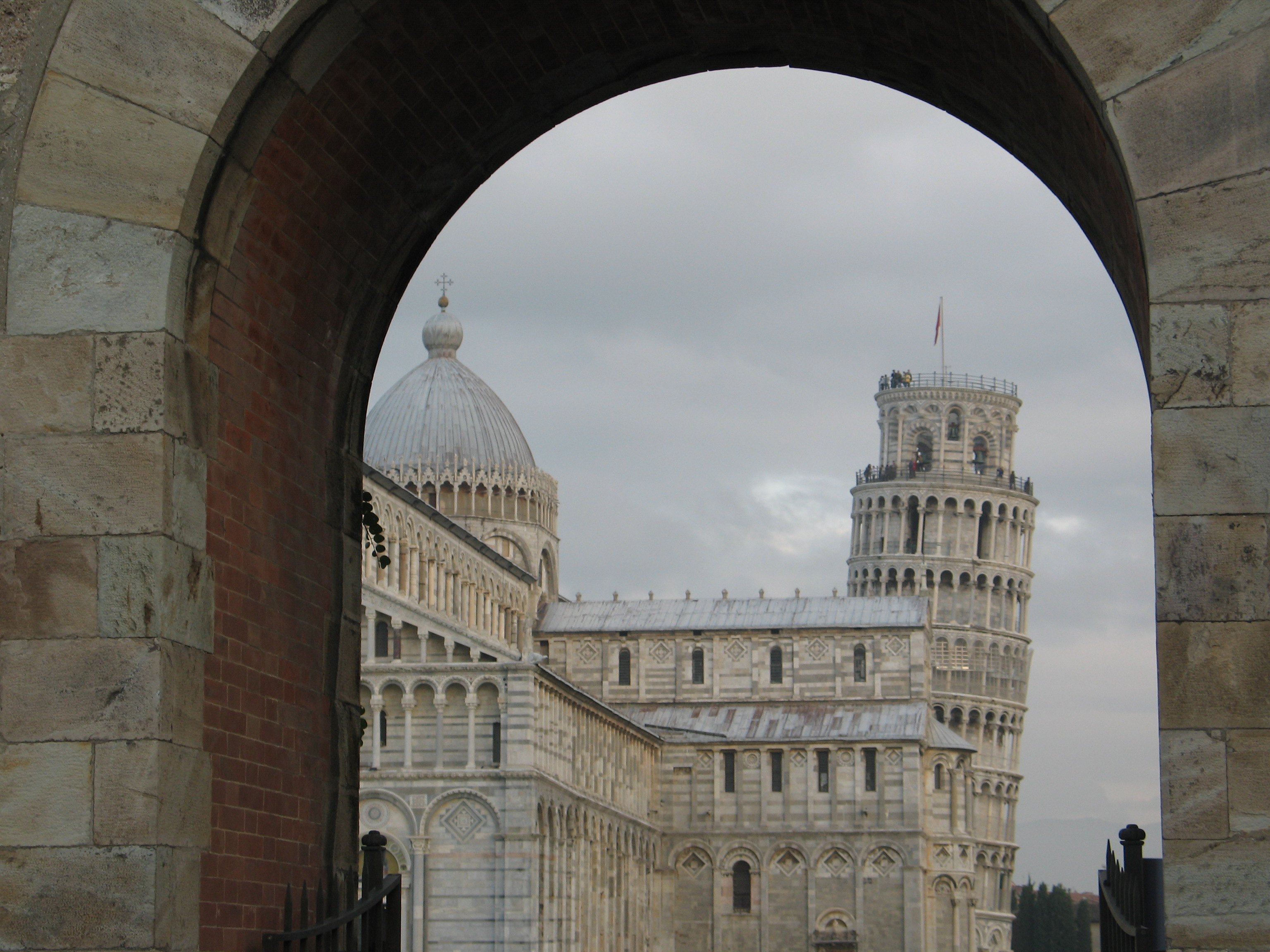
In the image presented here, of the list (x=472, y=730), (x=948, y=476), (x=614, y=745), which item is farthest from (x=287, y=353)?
(x=948, y=476)

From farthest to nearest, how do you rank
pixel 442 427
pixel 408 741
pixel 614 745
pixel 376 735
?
pixel 442 427
pixel 614 745
pixel 376 735
pixel 408 741

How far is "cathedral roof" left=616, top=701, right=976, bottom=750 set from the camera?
267 feet

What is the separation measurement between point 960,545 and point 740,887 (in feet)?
119

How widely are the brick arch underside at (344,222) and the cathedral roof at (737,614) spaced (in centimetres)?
7568

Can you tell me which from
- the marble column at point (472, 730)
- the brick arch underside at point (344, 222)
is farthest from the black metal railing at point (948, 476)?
the brick arch underside at point (344, 222)

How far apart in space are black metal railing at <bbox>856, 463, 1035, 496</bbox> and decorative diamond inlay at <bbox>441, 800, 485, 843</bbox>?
5685 cm

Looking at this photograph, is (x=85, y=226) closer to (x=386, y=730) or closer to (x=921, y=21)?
(x=921, y=21)

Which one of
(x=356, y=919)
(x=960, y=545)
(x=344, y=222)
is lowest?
(x=356, y=919)

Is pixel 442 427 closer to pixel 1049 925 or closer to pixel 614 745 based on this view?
pixel 614 745

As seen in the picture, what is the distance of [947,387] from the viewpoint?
11306 cm

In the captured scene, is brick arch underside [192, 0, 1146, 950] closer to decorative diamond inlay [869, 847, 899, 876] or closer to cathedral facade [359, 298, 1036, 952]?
cathedral facade [359, 298, 1036, 952]

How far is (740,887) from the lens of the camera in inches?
3182

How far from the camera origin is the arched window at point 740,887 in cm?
8056

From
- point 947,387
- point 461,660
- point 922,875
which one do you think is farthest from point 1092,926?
point 461,660
